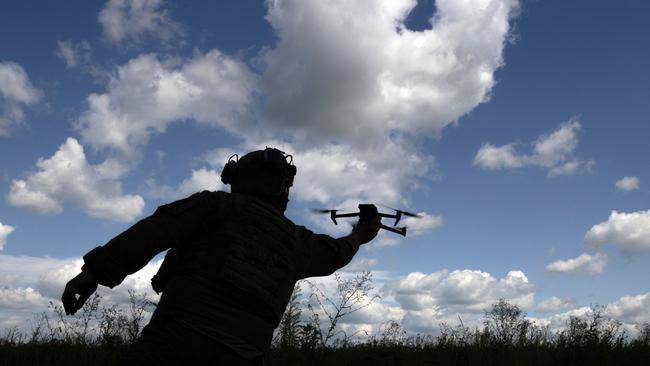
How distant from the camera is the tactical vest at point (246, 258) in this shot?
3.13m

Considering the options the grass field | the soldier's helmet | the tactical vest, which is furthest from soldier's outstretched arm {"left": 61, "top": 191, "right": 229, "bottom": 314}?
the grass field

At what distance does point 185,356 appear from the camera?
9.52 feet

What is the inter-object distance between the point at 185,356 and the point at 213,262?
1.72ft

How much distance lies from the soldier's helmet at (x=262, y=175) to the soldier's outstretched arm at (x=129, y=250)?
2.16 feet

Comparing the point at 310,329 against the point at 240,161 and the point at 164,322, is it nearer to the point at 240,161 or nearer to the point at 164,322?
the point at 240,161

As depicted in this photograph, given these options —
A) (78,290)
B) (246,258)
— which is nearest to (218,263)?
(246,258)

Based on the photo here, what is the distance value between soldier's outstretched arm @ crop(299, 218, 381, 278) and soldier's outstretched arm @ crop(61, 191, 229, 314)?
→ 40.0 inches

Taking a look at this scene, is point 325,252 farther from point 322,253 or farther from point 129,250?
point 129,250

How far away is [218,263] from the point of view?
3.14 m

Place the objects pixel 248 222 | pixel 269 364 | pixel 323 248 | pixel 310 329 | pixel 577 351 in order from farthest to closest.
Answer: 1. pixel 577 351
2. pixel 310 329
3. pixel 269 364
4. pixel 323 248
5. pixel 248 222

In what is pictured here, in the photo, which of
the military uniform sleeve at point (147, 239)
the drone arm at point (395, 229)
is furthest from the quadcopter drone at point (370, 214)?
the military uniform sleeve at point (147, 239)

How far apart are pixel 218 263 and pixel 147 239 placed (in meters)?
0.41

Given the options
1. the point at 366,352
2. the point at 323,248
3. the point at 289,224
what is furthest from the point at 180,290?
the point at 366,352

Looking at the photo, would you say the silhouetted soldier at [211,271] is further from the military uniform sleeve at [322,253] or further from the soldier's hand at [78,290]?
the military uniform sleeve at [322,253]
